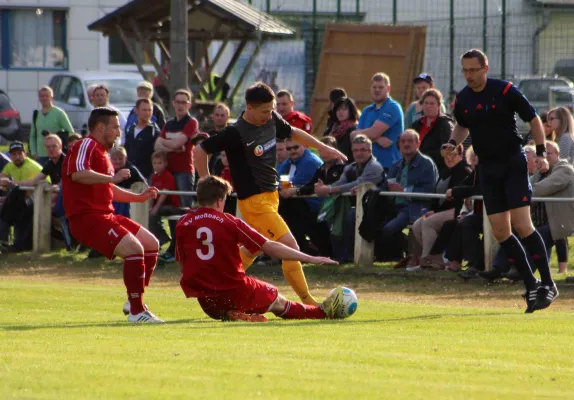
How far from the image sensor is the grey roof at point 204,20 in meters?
24.2

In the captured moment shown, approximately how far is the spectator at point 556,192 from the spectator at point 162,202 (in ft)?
18.2

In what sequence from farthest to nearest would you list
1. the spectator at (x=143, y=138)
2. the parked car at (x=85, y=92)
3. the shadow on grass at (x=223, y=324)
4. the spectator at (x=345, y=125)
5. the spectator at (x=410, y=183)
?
the parked car at (x=85, y=92), the spectator at (x=143, y=138), the spectator at (x=345, y=125), the spectator at (x=410, y=183), the shadow on grass at (x=223, y=324)

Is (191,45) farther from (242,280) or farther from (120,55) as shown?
(242,280)

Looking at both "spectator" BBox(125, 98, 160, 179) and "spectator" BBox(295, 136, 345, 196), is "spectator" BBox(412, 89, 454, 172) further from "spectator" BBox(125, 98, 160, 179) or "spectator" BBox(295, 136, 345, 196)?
"spectator" BBox(125, 98, 160, 179)

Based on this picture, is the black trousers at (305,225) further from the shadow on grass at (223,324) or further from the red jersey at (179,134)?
the shadow on grass at (223,324)

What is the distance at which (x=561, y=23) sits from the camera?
2262 cm

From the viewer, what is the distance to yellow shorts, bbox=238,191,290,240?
1017cm

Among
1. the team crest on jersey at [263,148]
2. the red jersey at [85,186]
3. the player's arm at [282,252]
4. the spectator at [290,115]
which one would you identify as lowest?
the player's arm at [282,252]

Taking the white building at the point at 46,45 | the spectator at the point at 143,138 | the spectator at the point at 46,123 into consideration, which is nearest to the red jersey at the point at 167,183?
the spectator at the point at 143,138

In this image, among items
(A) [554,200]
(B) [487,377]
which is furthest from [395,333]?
(A) [554,200]

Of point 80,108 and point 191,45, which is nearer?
point 80,108

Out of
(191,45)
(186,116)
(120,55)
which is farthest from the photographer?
(120,55)

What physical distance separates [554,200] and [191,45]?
19501mm

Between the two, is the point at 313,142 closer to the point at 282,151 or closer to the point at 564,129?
the point at 564,129
